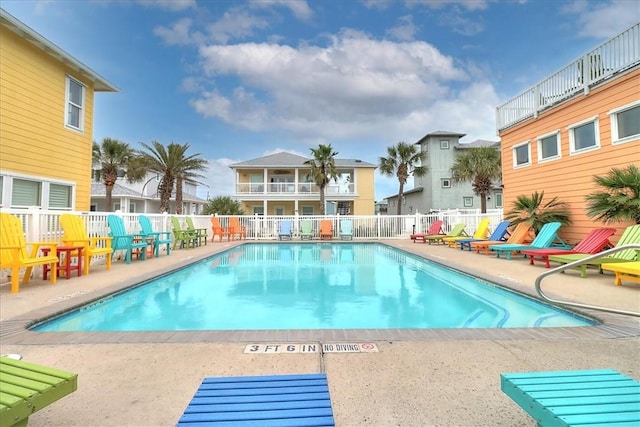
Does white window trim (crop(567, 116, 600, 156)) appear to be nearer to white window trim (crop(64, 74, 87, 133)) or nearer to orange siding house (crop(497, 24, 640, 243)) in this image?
orange siding house (crop(497, 24, 640, 243))

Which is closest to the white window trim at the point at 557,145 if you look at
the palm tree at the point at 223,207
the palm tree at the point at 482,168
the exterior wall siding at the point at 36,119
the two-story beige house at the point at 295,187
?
the palm tree at the point at 482,168

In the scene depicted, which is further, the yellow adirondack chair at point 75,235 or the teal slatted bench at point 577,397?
the yellow adirondack chair at point 75,235

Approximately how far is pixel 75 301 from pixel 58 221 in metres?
3.67

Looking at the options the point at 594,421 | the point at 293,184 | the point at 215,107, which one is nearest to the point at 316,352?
the point at 594,421

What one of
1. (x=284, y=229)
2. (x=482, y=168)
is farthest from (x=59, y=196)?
(x=482, y=168)

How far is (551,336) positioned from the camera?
3527 millimetres

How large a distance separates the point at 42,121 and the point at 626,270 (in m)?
14.4

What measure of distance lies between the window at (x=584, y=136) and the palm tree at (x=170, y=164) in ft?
64.9

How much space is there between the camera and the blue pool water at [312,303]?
4.73 m

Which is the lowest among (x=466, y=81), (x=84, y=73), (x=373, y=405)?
(x=373, y=405)

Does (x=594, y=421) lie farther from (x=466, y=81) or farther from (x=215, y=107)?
(x=215, y=107)

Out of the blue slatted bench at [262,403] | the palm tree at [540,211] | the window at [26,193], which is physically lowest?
the blue slatted bench at [262,403]

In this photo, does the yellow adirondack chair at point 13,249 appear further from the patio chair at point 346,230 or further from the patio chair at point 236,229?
the patio chair at point 346,230

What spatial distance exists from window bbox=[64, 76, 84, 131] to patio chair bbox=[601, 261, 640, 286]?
14670 mm
